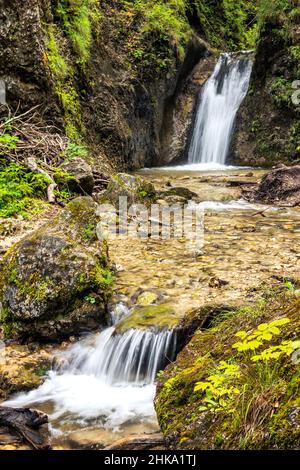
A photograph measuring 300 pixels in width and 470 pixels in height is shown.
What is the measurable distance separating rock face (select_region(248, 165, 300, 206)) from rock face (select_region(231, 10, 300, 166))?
639cm

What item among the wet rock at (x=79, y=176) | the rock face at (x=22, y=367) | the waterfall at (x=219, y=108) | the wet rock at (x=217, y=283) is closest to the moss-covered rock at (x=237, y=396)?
the rock face at (x=22, y=367)

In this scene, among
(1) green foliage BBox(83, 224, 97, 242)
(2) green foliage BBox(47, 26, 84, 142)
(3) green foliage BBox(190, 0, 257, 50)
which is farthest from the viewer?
(3) green foliage BBox(190, 0, 257, 50)

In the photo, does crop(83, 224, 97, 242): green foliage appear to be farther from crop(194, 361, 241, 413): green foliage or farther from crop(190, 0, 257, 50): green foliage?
crop(190, 0, 257, 50): green foliage

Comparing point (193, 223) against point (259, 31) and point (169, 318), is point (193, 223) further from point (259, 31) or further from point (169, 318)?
point (259, 31)

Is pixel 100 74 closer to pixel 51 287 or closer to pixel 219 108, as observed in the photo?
pixel 219 108

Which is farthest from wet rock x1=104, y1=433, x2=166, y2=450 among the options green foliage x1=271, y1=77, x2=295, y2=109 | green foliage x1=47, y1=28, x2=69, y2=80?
green foliage x1=271, y1=77, x2=295, y2=109

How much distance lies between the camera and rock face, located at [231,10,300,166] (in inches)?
623

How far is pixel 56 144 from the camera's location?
8836mm

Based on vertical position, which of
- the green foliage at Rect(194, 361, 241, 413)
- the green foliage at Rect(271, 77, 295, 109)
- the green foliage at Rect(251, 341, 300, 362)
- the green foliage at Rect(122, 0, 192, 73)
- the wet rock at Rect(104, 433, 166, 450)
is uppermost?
the green foliage at Rect(122, 0, 192, 73)

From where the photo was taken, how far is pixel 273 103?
16484mm

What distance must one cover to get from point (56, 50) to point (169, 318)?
8.88 meters

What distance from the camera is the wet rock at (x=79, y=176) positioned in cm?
795

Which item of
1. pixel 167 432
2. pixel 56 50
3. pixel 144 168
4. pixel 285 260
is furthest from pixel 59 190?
pixel 144 168

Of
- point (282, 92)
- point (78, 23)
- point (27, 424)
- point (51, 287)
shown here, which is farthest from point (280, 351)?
point (282, 92)
